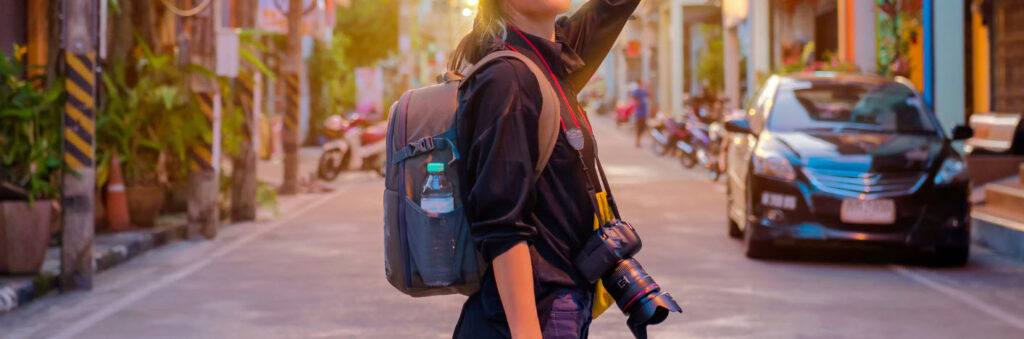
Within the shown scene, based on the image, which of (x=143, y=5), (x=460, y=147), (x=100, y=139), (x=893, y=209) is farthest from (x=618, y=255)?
(x=143, y=5)

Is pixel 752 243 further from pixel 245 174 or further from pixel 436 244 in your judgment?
pixel 436 244

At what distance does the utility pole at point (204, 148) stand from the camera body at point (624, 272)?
1028 centimetres

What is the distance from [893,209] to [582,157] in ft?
25.0

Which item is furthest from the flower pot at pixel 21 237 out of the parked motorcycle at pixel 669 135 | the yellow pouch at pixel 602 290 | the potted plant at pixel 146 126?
the parked motorcycle at pixel 669 135

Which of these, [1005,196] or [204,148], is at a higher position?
[204,148]

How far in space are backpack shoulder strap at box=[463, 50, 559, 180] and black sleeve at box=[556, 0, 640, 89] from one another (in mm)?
380

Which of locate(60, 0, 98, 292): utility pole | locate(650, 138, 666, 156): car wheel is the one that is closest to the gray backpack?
locate(60, 0, 98, 292): utility pole

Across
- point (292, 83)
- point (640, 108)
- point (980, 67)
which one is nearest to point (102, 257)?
point (292, 83)

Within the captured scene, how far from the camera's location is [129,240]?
11297mm

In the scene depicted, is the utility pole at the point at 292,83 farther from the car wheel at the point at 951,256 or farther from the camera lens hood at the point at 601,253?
the camera lens hood at the point at 601,253

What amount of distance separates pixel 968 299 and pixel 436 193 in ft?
21.4

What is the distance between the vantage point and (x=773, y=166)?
→ 10148mm

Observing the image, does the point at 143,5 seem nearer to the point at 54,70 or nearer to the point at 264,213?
the point at 264,213

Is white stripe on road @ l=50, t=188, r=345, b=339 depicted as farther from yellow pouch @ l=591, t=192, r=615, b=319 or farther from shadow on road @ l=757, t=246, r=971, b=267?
yellow pouch @ l=591, t=192, r=615, b=319
